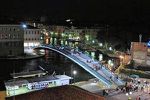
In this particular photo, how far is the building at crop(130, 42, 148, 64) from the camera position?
20877 millimetres

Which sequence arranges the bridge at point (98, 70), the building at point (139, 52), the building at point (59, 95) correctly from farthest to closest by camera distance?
the building at point (139, 52)
the bridge at point (98, 70)
the building at point (59, 95)

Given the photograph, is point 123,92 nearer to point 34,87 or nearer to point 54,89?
point 34,87

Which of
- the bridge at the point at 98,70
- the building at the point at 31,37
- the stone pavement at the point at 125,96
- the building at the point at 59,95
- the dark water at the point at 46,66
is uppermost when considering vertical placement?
the building at the point at 31,37

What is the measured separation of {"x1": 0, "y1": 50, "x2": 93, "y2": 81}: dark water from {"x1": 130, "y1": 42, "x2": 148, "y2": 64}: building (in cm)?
392

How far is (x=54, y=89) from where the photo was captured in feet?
25.6

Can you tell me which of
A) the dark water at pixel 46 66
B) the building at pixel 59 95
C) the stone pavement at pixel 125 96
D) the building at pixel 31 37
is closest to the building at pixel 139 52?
the dark water at pixel 46 66

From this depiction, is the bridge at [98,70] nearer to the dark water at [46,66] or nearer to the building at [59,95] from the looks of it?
the dark water at [46,66]

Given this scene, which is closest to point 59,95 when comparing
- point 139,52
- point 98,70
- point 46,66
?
point 98,70

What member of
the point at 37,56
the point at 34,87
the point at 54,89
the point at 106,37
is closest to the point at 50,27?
the point at 106,37

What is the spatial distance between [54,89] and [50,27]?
170ft

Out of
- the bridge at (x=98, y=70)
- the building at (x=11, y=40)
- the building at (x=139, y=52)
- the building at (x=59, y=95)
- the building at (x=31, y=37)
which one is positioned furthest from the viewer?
the building at (x=31, y=37)

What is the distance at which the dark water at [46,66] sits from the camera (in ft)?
79.3

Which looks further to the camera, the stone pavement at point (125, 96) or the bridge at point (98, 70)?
the bridge at point (98, 70)

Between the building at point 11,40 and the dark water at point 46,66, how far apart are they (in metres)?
2.13
